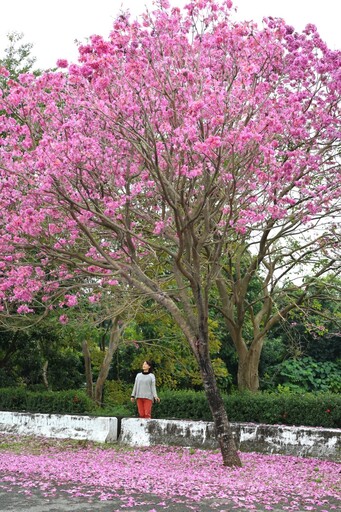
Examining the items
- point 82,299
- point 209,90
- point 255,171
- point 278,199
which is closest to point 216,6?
point 209,90

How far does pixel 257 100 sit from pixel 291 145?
2.82m

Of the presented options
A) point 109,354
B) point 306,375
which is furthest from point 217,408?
point 306,375

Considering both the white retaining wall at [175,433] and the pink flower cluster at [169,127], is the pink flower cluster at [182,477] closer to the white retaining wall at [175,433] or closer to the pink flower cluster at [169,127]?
the white retaining wall at [175,433]

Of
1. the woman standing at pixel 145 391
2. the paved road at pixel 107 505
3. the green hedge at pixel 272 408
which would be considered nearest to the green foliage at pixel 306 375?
the green hedge at pixel 272 408

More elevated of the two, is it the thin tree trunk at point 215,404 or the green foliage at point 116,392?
the green foliage at point 116,392

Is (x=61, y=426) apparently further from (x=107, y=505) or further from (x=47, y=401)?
(x=107, y=505)

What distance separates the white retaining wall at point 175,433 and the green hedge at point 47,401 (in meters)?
1.64

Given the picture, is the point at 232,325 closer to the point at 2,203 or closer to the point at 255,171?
the point at 255,171

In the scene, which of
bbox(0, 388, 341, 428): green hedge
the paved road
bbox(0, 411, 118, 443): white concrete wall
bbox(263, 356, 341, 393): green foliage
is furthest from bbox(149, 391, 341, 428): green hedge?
bbox(263, 356, 341, 393): green foliage

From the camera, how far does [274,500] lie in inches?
297

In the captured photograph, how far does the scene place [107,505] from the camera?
7.02 metres

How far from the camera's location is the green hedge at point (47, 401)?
16297mm

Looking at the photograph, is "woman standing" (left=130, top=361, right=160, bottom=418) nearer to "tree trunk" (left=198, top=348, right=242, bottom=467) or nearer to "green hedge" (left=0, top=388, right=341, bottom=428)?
"green hedge" (left=0, top=388, right=341, bottom=428)

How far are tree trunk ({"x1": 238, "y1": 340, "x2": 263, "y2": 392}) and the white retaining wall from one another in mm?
2566
